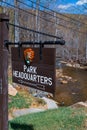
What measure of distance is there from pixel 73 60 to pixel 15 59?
1221 inches

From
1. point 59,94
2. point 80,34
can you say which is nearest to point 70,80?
point 59,94

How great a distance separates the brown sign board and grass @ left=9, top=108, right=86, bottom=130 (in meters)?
1.68

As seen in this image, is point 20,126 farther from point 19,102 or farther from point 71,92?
point 71,92

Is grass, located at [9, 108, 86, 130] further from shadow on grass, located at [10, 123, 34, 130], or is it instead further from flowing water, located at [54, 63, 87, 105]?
flowing water, located at [54, 63, 87, 105]

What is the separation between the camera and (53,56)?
4434mm

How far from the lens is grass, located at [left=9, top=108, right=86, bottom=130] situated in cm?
641

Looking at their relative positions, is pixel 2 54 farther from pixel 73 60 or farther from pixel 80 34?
pixel 80 34

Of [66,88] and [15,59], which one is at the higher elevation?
[15,59]

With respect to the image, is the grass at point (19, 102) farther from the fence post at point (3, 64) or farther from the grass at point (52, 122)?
the fence post at point (3, 64)

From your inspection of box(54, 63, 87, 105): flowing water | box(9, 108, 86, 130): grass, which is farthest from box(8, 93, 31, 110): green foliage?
box(54, 63, 87, 105): flowing water

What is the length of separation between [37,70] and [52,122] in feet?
7.35

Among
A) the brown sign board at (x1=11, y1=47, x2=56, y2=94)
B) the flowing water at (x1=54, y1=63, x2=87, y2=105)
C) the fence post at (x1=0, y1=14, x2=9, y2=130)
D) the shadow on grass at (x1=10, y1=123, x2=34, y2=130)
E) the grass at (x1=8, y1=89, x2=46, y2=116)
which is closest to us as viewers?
the brown sign board at (x1=11, y1=47, x2=56, y2=94)

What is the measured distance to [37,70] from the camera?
4621mm

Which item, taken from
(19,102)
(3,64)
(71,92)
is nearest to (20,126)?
(3,64)
